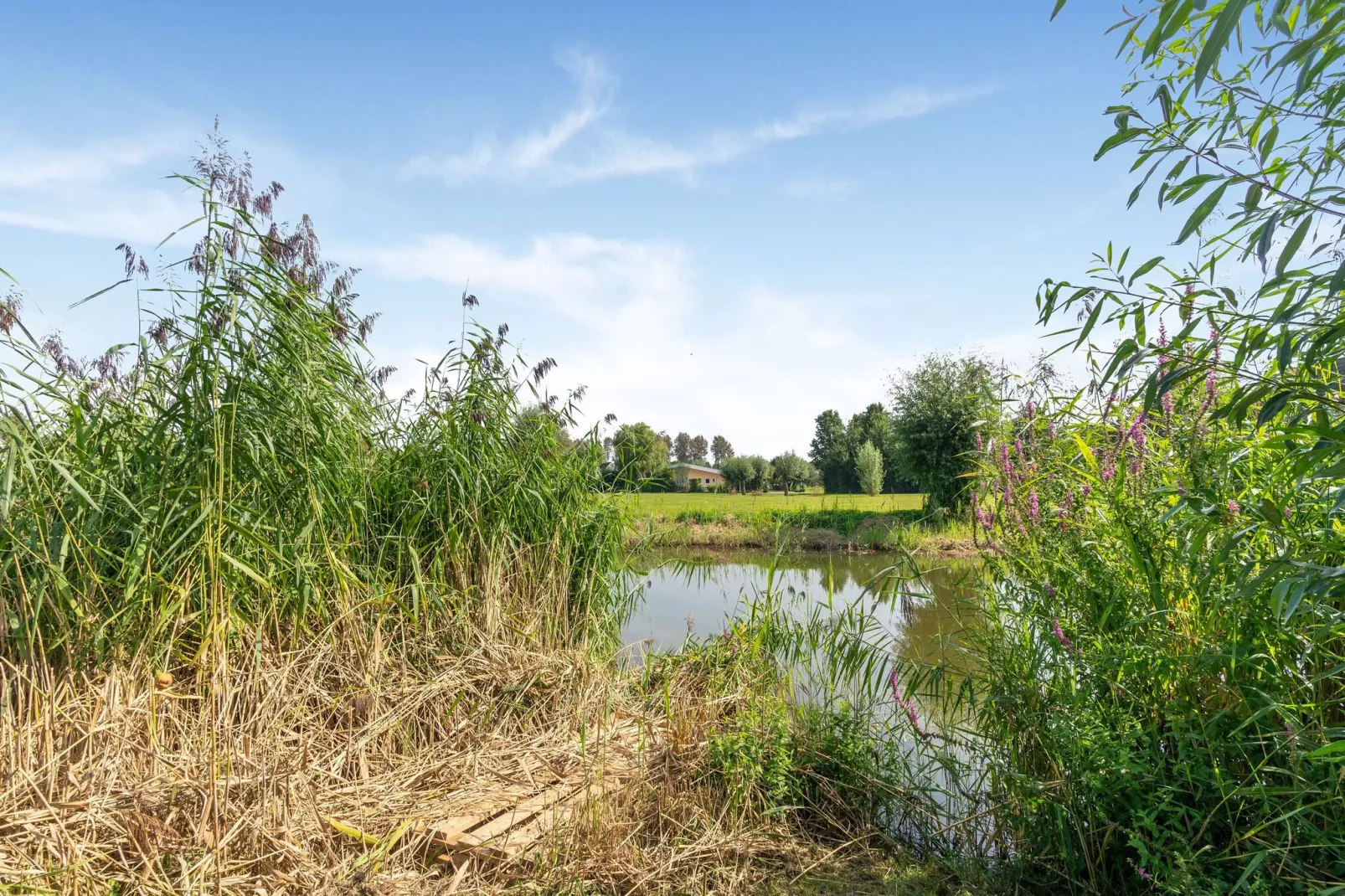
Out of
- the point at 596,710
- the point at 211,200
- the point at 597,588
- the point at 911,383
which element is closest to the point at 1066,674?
the point at 596,710

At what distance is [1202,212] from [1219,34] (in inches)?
19.1

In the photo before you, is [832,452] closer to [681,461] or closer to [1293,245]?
[681,461]

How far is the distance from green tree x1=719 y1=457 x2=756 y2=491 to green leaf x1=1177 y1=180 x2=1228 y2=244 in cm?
4627

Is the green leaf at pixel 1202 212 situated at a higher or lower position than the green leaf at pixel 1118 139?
lower

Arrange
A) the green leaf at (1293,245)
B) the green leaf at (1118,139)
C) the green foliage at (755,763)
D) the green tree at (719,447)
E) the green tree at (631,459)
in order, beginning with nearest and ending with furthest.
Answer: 1. the green leaf at (1293,245)
2. the green leaf at (1118,139)
3. the green foliage at (755,763)
4. the green tree at (631,459)
5. the green tree at (719,447)

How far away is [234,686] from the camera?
2615mm

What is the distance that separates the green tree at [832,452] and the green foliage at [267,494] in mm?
39446

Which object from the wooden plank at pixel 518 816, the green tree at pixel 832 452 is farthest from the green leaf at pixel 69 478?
the green tree at pixel 832 452

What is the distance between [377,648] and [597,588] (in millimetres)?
1299

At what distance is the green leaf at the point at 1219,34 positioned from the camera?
43.9 inches

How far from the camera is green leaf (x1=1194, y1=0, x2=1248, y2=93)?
3.66 feet

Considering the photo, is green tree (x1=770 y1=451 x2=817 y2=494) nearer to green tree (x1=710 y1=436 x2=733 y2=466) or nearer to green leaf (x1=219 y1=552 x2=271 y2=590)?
green tree (x1=710 y1=436 x2=733 y2=466)

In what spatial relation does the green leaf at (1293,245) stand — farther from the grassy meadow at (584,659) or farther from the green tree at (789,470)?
the green tree at (789,470)

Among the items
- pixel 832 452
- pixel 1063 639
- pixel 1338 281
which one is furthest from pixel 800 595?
pixel 832 452
